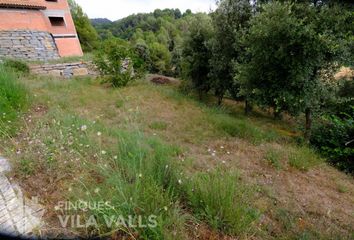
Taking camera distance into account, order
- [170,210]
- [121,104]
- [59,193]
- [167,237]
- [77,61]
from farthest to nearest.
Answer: [77,61]
[121,104]
[59,193]
[170,210]
[167,237]

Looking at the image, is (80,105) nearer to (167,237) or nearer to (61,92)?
(61,92)

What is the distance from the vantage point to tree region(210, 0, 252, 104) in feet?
25.0

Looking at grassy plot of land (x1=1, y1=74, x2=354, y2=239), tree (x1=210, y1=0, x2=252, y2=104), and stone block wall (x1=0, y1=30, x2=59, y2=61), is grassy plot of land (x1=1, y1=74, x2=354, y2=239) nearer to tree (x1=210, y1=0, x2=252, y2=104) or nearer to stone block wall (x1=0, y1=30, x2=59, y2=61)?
tree (x1=210, y1=0, x2=252, y2=104)

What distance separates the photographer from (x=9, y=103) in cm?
391

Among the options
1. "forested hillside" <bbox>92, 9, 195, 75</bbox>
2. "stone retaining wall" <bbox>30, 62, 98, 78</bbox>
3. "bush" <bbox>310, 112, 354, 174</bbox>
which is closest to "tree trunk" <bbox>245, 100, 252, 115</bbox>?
"bush" <bbox>310, 112, 354, 174</bbox>

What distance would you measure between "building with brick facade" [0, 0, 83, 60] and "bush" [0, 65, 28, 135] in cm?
1052

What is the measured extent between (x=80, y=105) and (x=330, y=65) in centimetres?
585

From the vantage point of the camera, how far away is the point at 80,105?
5.58 meters

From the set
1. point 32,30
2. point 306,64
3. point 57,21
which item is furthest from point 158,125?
point 57,21

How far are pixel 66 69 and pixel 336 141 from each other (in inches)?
444

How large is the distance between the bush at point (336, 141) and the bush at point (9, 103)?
6.01 meters

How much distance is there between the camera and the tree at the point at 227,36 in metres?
7.62

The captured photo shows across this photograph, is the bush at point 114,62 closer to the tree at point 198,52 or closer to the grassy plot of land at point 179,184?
the tree at point 198,52

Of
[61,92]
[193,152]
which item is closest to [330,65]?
[193,152]
